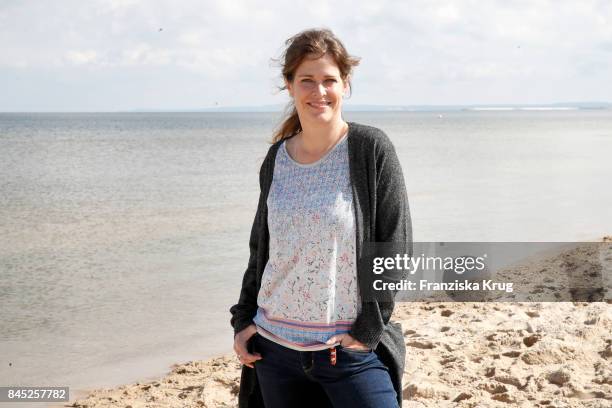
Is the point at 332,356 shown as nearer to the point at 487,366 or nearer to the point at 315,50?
the point at 315,50

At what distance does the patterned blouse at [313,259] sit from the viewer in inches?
94.7

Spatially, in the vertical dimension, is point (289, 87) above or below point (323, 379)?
above

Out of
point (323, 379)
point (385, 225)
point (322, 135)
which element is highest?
point (322, 135)

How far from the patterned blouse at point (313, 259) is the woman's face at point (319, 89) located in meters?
0.12

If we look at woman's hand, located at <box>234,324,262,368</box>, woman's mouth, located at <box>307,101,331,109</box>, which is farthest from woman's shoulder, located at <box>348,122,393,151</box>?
woman's hand, located at <box>234,324,262,368</box>

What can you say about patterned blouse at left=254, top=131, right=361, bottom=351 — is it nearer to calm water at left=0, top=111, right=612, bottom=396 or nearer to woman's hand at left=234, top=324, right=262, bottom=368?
woman's hand at left=234, top=324, right=262, bottom=368

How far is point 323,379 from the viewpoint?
7.93ft

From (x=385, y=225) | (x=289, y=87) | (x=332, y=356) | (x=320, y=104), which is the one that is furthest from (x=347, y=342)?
(x=289, y=87)

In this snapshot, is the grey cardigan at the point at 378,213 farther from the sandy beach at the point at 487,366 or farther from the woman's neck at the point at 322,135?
the sandy beach at the point at 487,366

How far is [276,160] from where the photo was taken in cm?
269

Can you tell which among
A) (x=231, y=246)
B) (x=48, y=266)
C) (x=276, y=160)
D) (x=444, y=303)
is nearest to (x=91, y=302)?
(x=48, y=266)

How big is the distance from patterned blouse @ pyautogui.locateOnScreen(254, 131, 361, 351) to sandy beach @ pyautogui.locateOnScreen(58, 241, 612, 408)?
2.08 meters

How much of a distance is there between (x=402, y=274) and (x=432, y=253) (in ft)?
23.2

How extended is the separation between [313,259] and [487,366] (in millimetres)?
2824
